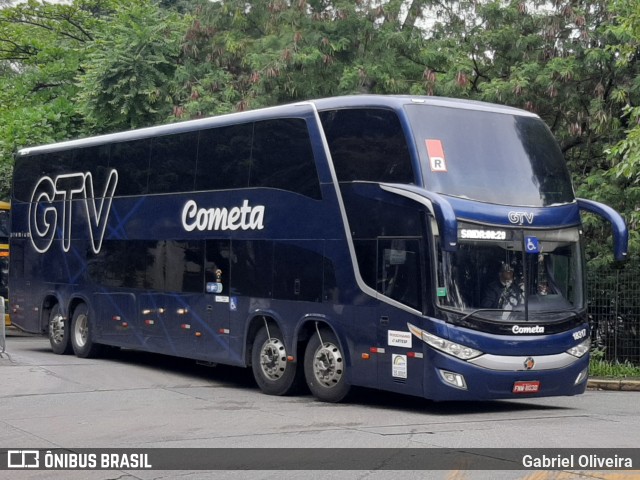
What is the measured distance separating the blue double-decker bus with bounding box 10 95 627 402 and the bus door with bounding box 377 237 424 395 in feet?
0.08

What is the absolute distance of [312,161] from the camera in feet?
52.3

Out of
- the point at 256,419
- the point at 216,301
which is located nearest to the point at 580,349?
the point at 256,419

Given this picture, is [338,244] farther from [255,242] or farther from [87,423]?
[87,423]

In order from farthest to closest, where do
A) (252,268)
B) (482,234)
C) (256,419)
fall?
(252,268)
(482,234)
(256,419)

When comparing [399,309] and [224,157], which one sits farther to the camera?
[224,157]

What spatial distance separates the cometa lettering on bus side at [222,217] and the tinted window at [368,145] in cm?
207

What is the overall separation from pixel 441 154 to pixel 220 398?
198 inches

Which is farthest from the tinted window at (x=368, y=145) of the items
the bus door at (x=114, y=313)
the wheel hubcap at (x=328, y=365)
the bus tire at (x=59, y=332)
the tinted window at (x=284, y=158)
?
the bus tire at (x=59, y=332)

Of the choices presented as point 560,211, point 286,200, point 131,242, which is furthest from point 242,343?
point 560,211

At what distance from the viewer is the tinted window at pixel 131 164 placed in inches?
804

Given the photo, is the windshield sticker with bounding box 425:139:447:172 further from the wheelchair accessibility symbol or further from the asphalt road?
the asphalt road

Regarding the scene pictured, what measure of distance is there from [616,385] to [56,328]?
11.5 m

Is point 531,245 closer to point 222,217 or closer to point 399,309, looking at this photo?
point 399,309

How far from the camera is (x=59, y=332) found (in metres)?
23.4
